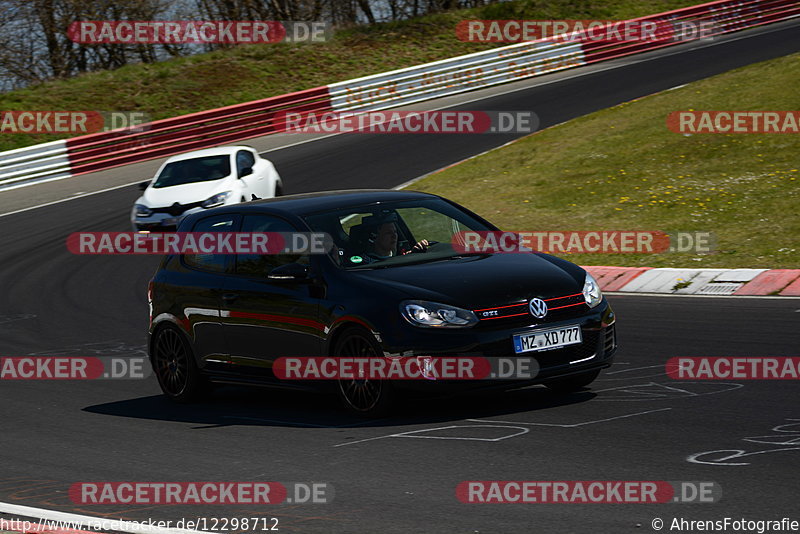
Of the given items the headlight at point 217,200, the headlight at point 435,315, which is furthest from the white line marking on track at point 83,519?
the headlight at point 217,200

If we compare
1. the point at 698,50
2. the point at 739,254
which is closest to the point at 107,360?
the point at 739,254

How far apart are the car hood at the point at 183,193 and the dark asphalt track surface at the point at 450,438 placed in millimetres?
6258

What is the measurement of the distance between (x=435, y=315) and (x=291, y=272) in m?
1.23

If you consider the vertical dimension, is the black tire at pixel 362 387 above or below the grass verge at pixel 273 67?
below

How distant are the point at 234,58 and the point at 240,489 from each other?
34410 mm

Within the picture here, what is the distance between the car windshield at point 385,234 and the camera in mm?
8562

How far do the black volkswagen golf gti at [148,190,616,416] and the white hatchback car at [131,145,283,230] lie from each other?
31.4ft

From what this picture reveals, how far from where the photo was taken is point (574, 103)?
2955 centimetres

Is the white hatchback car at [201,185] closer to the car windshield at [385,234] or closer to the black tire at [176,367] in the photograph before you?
the black tire at [176,367]

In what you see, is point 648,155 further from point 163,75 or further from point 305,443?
point 163,75

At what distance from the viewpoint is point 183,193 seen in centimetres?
1984

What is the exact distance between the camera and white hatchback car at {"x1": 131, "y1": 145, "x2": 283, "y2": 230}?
1952cm

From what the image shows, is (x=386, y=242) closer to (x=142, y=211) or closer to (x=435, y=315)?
(x=435, y=315)

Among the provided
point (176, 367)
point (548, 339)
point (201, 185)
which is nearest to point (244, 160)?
point (201, 185)
